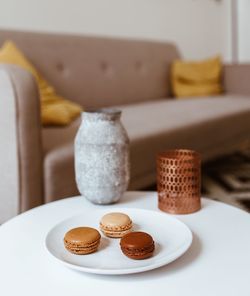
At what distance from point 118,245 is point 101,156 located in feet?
0.75

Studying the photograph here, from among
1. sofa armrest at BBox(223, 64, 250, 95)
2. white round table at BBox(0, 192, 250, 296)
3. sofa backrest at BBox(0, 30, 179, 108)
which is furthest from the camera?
sofa armrest at BBox(223, 64, 250, 95)

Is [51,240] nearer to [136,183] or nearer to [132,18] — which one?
[136,183]

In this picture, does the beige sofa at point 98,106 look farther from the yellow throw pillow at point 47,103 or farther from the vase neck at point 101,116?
the vase neck at point 101,116

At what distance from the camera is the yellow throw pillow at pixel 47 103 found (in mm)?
1547

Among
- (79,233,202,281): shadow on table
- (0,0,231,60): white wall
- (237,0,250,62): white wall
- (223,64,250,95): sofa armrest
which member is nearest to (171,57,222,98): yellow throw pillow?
(223,64,250,95): sofa armrest

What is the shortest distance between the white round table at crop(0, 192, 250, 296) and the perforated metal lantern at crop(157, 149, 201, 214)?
29 mm

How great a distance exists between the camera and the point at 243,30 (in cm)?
409

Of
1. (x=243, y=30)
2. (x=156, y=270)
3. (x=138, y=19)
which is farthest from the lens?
(x=243, y=30)

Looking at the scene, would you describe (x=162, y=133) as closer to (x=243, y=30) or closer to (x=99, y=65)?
(x=99, y=65)

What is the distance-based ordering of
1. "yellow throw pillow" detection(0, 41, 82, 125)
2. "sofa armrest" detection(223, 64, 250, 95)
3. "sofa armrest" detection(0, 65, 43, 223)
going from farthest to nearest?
"sofa armrest" detection(223, 64, 250, 95), "yellow throw pillow" detection(0, 41, 82, 125), "sofa armrest" detection(0, 65, 43, 223)

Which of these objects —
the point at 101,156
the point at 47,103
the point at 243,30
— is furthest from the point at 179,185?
the point at 243,30

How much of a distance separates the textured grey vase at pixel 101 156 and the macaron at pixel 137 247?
0.24 metres

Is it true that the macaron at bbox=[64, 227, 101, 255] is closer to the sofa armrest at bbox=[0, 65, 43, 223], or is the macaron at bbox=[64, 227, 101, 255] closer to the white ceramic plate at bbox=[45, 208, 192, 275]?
the white ceramic plate at bbox=[45, 208, 192, 275]

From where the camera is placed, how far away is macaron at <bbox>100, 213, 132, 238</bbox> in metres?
0.69
